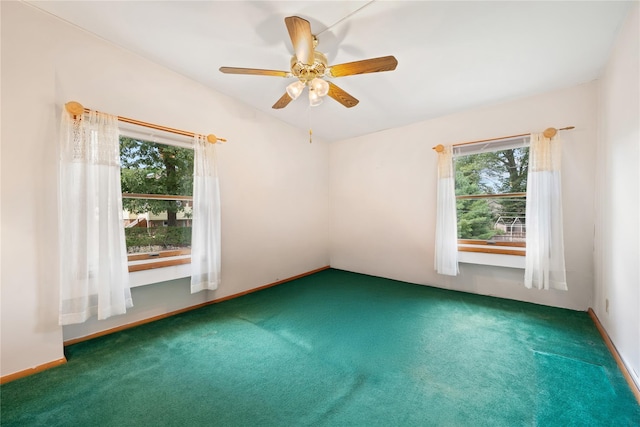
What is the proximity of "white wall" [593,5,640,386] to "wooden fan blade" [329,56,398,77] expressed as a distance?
5.39 feet

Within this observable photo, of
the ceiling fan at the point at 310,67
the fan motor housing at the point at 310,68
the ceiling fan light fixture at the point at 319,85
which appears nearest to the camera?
the ceiling fan at the point at 310,67

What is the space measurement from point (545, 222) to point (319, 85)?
2827 millimetres

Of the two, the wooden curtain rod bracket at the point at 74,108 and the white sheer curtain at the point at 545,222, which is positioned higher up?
the wooden curtain rod bracket at the point at 74,108

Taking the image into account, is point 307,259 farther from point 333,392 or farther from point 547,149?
point 547,149

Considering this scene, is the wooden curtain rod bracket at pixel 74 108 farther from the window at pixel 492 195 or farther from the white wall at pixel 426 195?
the window at pixel 492 195

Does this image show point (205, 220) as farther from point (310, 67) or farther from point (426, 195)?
point (426, 195)

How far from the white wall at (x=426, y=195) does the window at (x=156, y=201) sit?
273 cm

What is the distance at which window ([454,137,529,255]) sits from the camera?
3.14m

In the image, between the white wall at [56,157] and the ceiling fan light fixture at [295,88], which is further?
the ceiling fan light fixture at [295,88]

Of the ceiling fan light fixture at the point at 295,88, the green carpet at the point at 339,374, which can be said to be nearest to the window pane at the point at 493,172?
the green carpet at the point at 339,374

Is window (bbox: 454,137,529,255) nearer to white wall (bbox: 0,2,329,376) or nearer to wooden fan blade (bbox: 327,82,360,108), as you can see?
wooden fan blade (bbox: 327,82,360,108)

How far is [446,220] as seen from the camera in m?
3.38

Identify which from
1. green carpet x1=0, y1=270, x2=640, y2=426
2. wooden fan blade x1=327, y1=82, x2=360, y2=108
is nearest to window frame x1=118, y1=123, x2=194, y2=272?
green carpet x1=0, y1=270, x2=640, y2=426

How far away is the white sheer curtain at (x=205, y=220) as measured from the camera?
277cm
